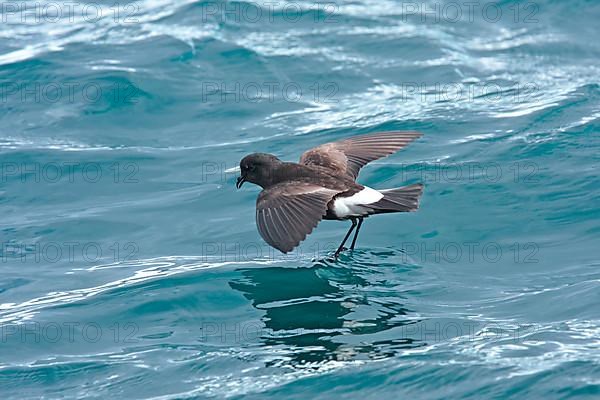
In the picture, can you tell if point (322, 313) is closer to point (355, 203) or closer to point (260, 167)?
point (355, 203)

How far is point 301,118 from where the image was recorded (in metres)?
10.9

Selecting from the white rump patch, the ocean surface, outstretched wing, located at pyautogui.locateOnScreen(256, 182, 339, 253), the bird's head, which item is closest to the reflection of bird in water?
the ocean surface

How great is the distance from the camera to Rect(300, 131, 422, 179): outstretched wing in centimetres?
813

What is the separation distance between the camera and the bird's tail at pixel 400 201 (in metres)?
6.77

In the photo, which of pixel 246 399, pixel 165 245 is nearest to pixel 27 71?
pixel 165 245

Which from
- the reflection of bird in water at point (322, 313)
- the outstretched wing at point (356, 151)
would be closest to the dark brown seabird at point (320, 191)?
the outstretched wing at point (356, 151)

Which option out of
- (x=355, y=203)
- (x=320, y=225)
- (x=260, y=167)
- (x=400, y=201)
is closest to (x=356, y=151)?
(x=320, y=225)

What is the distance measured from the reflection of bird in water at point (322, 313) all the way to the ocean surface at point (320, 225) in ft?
0.07

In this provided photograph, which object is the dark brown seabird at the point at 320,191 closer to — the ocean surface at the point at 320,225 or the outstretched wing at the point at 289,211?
the outstretched wing at the point at 289,211

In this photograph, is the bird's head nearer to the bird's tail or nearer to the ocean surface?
the ocean surface

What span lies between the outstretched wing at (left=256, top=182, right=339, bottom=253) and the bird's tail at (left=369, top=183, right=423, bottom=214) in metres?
0.37

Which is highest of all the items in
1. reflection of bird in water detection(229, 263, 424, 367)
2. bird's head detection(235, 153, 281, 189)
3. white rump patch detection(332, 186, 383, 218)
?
bird's head detection(235, 153, 281, 189)

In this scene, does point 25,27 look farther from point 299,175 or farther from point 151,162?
point 299,175

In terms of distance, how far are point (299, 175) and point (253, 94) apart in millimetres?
4119
